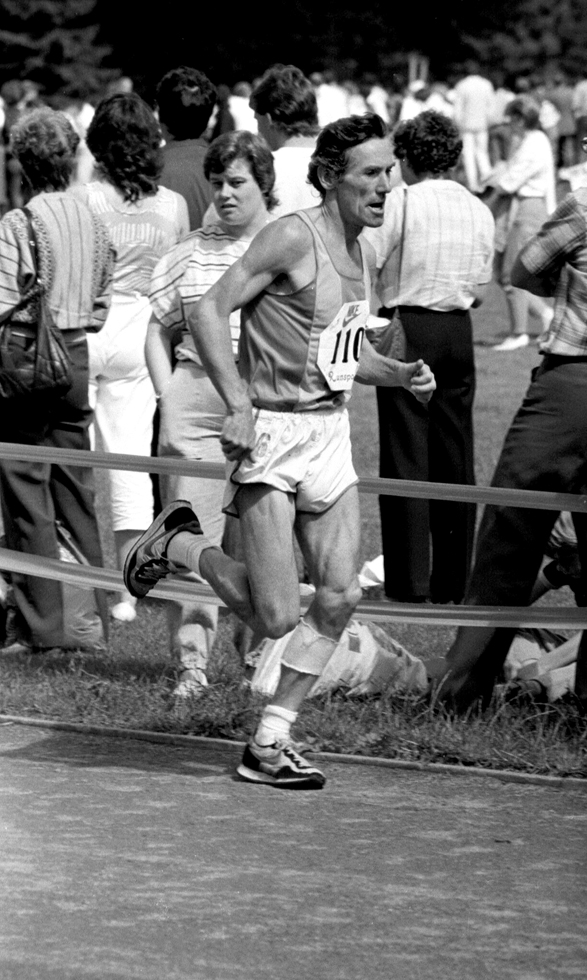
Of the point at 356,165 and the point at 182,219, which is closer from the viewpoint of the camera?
the point at 356,165

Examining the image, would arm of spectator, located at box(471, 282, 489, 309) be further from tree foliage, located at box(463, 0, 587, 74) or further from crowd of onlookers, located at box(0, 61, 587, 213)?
tree foliage, located at box(463, 0, 587, 74)

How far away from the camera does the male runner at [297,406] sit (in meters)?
5.50

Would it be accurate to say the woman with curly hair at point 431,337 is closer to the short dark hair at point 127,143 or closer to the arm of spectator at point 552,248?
the short dark hair at point 127,143

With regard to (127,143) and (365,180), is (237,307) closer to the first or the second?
(365,180)

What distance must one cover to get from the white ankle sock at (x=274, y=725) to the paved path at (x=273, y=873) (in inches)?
6.1

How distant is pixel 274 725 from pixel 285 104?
3960 millimetres

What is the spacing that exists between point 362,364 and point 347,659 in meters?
1.27

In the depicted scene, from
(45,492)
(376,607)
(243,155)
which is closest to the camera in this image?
(243,155)

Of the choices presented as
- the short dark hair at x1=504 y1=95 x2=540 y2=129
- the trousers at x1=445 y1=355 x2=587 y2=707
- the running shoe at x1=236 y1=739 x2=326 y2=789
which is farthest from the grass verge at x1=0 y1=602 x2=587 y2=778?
the short dark hair at x1=504 y1=95 x2=540 y2=129

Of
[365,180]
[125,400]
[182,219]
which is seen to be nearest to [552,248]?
[365,180]

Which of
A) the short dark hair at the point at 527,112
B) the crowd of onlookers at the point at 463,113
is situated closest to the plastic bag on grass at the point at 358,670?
the short dark hair at the point at 527,112

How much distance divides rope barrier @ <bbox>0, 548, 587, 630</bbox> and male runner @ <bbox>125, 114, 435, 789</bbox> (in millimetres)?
901

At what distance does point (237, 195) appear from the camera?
6.75 meters

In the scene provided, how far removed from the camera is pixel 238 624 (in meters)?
7.46
